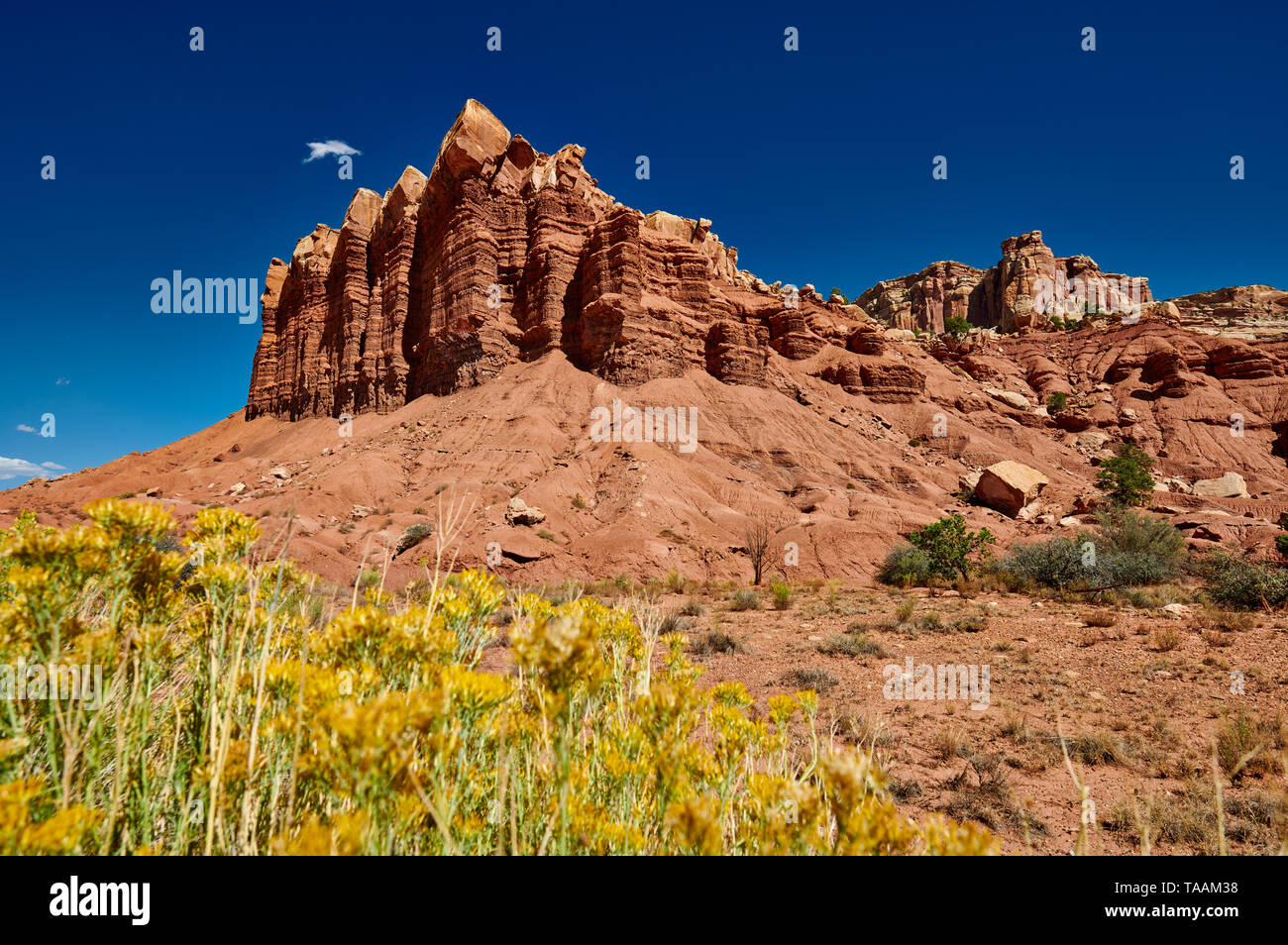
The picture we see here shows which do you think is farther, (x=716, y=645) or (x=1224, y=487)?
(x=1224, y=487)

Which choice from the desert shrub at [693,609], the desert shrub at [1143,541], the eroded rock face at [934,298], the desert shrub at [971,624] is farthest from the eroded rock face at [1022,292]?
the desert shrub at [693,609]

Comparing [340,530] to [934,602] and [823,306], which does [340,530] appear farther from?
[823,306]

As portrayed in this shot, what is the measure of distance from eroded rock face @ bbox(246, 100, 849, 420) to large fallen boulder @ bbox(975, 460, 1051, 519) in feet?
46.9

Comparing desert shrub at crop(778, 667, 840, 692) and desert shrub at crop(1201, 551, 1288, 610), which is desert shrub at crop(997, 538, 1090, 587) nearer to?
desert shrub at crop(1201, 551, 1288, 610)

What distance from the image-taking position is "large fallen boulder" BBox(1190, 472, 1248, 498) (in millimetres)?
32500

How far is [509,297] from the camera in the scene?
1422 inches

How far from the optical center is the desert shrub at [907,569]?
1669 centimetres

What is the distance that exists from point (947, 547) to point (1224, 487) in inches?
1246

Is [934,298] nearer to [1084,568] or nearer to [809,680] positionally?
[1084,568]

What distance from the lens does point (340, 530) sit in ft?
65.3

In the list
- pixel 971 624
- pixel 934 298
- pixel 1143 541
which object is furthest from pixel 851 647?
pixel 934 298
